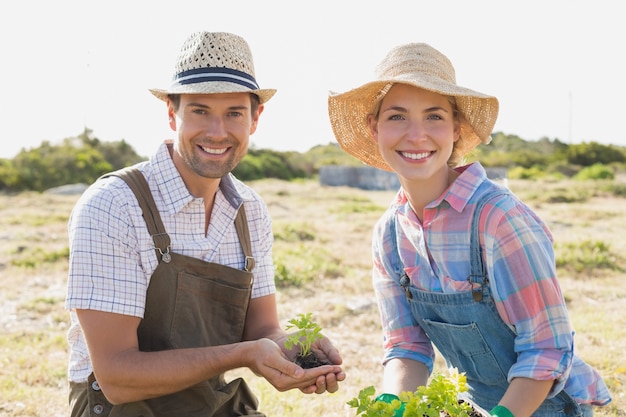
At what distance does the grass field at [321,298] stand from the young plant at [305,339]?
0.96 m

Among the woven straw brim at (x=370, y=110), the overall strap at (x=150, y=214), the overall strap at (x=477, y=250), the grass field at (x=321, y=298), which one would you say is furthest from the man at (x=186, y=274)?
the grass field at (x=321, y=298)

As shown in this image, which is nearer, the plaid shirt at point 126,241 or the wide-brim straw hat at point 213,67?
the plaid shirt at point 126,241

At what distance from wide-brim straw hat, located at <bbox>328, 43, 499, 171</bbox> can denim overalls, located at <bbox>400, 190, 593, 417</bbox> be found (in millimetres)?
386

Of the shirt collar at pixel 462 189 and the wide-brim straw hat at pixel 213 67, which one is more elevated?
the wide-brim straw hat at pixel 213 67

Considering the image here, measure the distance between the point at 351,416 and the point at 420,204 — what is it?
1.53m

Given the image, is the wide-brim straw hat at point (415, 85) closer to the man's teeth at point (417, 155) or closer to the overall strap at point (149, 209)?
the man's teeth at point (417, 155)

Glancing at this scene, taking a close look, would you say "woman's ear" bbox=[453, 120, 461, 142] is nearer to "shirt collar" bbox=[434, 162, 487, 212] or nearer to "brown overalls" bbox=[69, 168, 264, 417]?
"shirt collar" bbox=[434, 162, 487, 212]

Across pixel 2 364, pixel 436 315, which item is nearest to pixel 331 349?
pixel 436 315

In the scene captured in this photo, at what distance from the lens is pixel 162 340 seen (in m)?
2.61

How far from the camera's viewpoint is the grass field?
4199 mm

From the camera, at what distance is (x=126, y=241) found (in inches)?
99.0

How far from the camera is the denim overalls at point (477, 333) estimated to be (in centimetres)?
255

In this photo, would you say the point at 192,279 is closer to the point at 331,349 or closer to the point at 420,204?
the point at 331,349

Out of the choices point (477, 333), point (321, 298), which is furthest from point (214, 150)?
point (321, 298)
